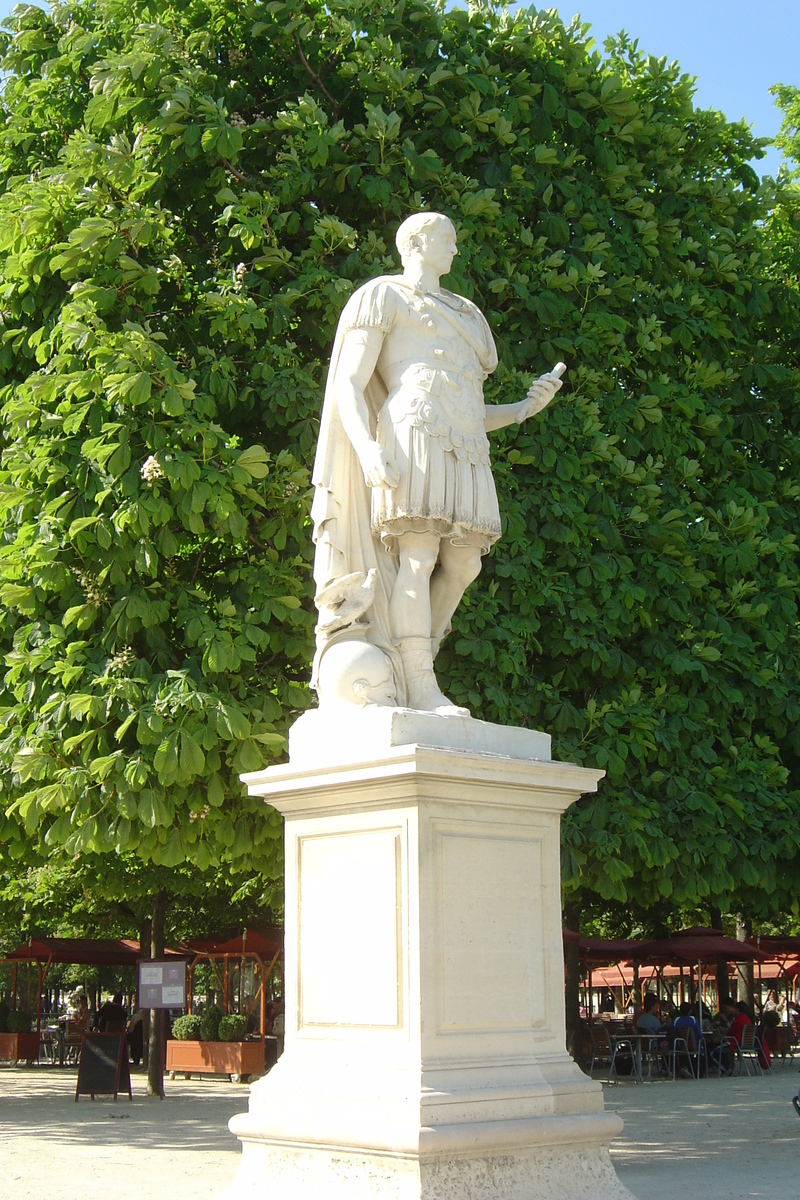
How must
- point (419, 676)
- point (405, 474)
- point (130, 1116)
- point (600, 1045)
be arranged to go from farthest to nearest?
point (600, 1045) → point (130, 1116) → point (419, 676) → point (405, 474)

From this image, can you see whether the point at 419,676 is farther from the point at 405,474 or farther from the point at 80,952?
the point at 80,952

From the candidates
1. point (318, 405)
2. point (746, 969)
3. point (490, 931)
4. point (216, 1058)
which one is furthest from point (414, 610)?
point (746, 969)

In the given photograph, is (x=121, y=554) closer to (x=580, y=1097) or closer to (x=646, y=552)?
(x=646, y=552)

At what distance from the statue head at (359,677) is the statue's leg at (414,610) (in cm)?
20

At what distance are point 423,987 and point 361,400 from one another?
9.52 feet

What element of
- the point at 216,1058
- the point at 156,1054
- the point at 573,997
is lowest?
the point at 216,1058

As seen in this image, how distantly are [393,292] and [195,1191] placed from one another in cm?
604

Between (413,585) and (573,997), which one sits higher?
(413,585)

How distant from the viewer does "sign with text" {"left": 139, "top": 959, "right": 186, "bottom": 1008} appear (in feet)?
56.1

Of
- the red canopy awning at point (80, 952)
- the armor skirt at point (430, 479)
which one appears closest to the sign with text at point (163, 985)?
Answer: the red canopy awning at point (80, 952)

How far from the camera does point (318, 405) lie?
37.4 feet

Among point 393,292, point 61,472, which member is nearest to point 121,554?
point 61,472

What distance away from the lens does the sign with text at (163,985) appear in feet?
56.1

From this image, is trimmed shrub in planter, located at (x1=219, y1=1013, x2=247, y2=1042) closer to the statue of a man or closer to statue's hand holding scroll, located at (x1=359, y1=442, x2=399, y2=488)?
the statue of a man
